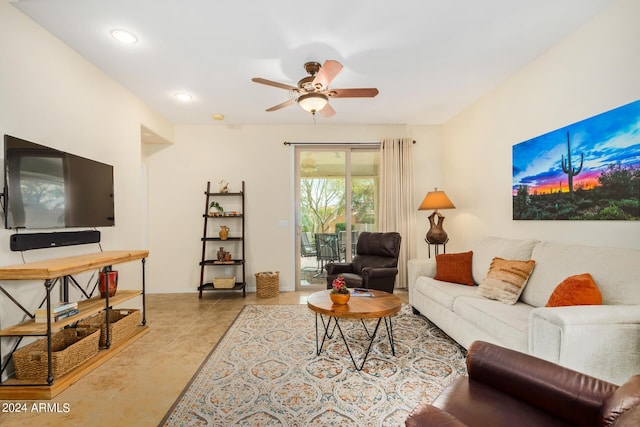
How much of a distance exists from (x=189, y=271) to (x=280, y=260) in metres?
1.48

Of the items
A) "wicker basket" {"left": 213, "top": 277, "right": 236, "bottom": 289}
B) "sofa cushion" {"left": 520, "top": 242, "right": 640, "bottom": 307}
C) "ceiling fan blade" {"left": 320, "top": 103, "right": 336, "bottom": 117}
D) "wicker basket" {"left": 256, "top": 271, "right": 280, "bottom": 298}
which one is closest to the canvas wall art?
"sofa cushion" {"left": 520, "top": 242, "right": 640, "bottom": 307}

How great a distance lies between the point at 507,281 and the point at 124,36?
3.83 metres

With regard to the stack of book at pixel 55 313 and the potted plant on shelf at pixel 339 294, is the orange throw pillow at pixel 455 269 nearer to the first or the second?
the potted plant on shelf at pixel 339 294

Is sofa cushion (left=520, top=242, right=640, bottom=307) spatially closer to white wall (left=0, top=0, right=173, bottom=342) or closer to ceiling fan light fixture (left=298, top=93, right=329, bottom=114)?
ceiling fan light fixture (left=298, top=93, right=329, bottom=114)

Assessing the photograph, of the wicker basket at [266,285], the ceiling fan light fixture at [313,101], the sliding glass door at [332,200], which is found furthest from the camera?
the sliding glass door at [332,200]

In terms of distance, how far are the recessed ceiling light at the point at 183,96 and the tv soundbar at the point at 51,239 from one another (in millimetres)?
1867

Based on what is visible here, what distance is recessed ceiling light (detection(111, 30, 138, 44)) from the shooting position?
2520 millimetres

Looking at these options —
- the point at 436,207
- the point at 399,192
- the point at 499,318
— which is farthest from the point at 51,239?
the point at 399,192

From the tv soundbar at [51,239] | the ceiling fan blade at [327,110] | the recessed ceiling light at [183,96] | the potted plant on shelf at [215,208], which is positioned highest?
the recessed ceiling light at [183,96]

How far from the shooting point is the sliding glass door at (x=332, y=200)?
5.16m

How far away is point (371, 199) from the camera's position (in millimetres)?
5211

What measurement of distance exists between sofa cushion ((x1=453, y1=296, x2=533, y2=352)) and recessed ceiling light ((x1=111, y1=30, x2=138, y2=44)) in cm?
360

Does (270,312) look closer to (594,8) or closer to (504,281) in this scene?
(504,281)

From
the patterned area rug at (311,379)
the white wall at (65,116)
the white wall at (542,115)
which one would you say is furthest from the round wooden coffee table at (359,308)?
the white wall at (65,116)
